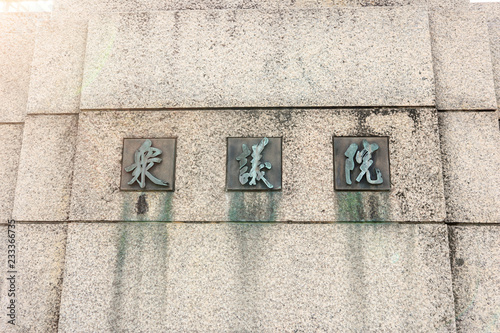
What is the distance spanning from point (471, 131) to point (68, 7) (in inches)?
173

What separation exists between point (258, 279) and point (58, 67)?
2974 millimetres

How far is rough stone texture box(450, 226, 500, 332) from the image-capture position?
11.1ft

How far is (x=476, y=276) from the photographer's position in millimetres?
3473

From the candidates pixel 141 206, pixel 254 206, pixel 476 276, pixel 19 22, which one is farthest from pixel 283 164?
pixel 19 22

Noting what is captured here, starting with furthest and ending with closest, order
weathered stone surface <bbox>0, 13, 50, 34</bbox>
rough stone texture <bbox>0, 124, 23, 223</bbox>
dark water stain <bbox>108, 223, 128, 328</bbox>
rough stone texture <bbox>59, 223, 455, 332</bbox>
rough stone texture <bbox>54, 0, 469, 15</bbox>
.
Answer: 1. weathered stone surface <bbox>0, 13, 50, 34</bbox>
2. rough stone texture <bbox>54, 0, 469, 15</bbox>
3. rough stone texture <bbox>0, 124, 23, 223</bbox>
4. dark water stain <bbox>108, 223, 128, 328</bbox>
5. rough stone texture <bbox>59, 223, 455, 332</bbox>

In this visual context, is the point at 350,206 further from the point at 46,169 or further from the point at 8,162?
the point at 8,162

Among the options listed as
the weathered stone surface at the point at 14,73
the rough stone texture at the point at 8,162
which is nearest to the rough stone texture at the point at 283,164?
the rough stone texture at the point at 8,162

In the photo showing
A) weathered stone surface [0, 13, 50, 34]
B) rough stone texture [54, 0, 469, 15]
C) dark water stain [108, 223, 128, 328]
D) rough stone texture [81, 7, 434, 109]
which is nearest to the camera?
dark water stain [108, 223, 128, 328]

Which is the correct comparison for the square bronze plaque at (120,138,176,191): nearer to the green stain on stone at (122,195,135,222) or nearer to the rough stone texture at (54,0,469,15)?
the green stain on stone at (122,195,135,222)

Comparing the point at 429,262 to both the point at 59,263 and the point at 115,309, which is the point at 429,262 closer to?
the point at 115,309

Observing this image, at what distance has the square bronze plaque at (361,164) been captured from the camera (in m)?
3.53

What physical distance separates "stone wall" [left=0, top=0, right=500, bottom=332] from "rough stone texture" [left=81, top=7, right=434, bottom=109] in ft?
0.05

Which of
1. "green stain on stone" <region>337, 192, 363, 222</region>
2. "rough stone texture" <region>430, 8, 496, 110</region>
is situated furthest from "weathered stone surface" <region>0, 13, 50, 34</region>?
"rough stone texture" <region>430, 8, 496, 110</region>

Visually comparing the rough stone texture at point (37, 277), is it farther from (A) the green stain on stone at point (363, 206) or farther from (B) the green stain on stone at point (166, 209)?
(A) the green stain on stone at point (363, 206)
